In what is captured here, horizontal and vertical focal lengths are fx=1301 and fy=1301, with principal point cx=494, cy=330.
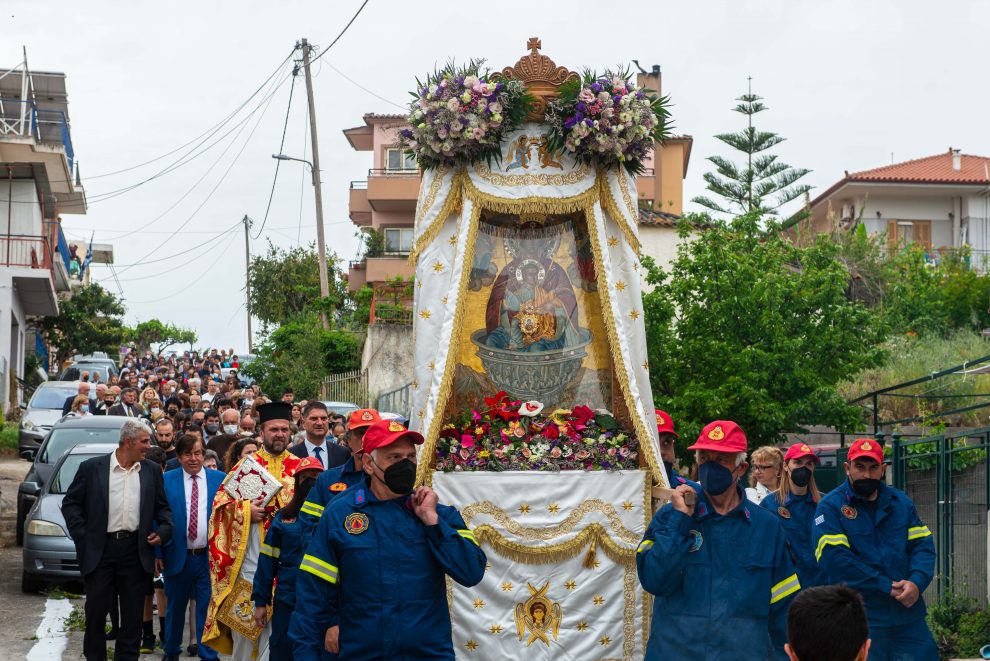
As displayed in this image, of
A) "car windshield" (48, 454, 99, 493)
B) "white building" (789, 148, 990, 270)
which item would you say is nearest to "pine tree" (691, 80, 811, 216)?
"white building" (789, 148, 990, 270)

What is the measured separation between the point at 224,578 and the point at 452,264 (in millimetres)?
3135

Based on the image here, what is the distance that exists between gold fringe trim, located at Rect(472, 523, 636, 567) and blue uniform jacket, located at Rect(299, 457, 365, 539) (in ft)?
8.57

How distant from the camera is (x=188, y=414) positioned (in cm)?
2098

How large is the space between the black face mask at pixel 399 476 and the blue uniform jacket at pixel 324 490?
4.52 ft

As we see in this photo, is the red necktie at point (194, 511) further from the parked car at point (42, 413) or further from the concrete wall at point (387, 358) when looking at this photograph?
the concrete wall at point (387, 358)

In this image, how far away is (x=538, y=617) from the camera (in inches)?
407

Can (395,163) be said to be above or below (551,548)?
above

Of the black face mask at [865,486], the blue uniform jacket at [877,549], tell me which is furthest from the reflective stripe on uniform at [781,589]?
the black face mask at [865,486]

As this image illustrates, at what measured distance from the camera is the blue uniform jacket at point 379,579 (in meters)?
5.98

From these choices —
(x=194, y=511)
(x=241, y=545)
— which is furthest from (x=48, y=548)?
(x=241, y=545)

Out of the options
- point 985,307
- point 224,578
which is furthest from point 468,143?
point 985,307

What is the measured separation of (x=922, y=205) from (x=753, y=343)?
3451 centimetres

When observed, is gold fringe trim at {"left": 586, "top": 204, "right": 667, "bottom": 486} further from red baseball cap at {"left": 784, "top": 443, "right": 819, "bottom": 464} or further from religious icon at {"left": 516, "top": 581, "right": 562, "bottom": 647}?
red baseball cap at {"left": 784, "top": 443, "right": 819, "bottom": 464}

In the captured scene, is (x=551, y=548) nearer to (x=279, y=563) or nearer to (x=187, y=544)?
(x=279, y=563)
